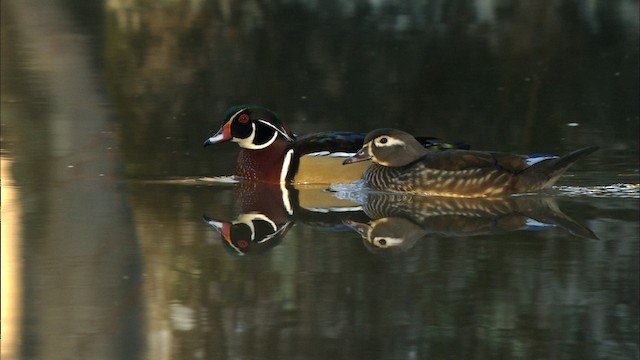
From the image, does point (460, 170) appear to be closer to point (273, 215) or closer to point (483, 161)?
point (483, 161)

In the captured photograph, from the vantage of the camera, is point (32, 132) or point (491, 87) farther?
point (491, 87)

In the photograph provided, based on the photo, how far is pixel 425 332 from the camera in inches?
278

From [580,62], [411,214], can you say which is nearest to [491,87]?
[580,62]

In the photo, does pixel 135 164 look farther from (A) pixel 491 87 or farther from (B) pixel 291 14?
(B) pixel 291 14

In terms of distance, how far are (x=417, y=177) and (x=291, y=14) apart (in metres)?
12.1

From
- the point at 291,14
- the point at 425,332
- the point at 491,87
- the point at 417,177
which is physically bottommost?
the point at 425,332

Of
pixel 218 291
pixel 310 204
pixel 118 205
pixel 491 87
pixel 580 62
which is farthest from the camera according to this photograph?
pixel 580 62

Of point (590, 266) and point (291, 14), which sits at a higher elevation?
point (291, 14)

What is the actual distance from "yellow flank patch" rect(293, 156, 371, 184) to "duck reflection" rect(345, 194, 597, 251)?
56cm

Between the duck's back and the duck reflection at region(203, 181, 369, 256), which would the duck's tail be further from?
the duck reflection at region(203, 181, 369, 256)

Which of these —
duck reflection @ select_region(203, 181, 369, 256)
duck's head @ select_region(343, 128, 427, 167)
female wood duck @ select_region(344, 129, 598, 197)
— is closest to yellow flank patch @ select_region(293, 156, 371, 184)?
duck reflection @ select_region(203, 181, 369, 256)

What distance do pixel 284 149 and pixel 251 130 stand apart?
A: 36 cm

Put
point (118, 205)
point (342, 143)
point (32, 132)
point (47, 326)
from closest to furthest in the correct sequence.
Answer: point (47, 326), point (118, 205), point (342, 143), point (32, 132)

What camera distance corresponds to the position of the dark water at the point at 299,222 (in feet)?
23.1
